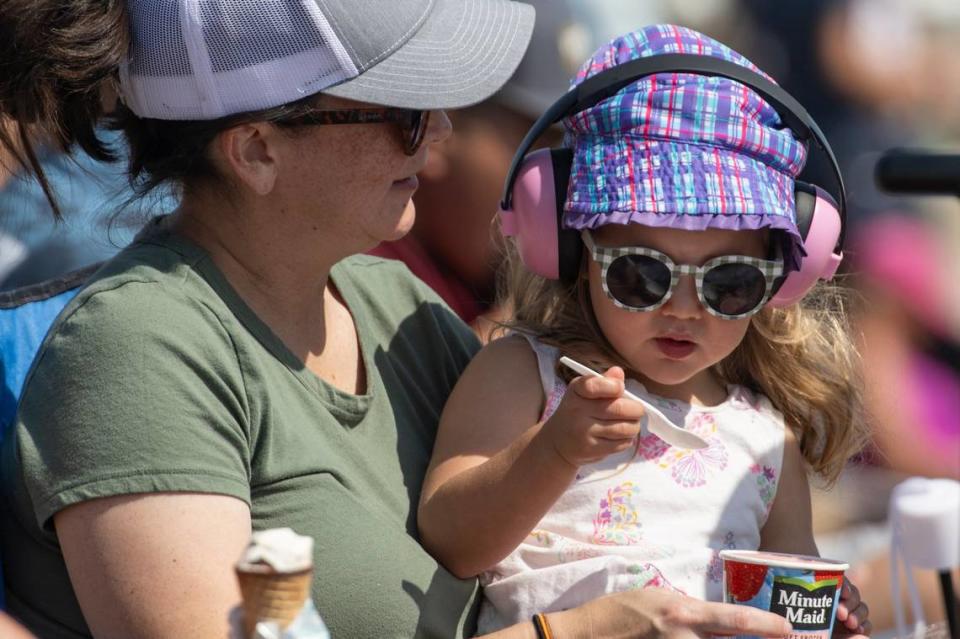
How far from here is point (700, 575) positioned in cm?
217

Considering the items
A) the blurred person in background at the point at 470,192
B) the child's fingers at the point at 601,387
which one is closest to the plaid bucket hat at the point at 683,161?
the child's fingers at the point at 601,387

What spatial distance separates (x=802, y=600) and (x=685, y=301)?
57 cm

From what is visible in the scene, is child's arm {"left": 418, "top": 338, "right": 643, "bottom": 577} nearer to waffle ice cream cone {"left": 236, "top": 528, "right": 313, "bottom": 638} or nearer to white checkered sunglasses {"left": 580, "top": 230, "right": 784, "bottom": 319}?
white checkered sunglasses {"left": 580, "top": 230, "right": 784, "bottom": 319}

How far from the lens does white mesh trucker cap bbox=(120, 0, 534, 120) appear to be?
6.15 ft

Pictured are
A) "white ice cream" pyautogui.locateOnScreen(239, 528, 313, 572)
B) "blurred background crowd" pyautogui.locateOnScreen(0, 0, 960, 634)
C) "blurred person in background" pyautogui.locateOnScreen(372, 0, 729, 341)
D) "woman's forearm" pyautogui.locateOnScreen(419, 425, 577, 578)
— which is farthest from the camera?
"blurred background crowd" pyautogui.locateOnScreen(0, 0, 960, 634)

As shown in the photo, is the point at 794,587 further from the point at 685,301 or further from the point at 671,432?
the point at 685,301

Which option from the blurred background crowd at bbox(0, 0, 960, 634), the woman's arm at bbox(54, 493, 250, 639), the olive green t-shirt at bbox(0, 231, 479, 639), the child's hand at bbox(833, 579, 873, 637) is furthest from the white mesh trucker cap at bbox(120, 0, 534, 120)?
the blurred background crowd at bbox(0, 0, 960, 634)

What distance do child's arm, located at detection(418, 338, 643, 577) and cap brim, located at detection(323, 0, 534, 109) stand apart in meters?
0.50

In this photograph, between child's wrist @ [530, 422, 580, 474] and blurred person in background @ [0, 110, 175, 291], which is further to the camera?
blurred person in background @ [0, 110, 175, 291]

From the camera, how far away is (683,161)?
2.14m

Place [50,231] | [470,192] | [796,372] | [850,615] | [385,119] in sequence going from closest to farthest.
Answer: [385,119], [850,615], [796,372], [50,231], [470,192]

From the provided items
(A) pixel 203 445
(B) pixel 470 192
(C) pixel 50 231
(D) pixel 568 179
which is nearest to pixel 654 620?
(A) pixel 203 445

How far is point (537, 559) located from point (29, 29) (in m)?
1.14

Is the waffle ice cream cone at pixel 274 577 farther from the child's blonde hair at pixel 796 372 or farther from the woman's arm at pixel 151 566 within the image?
the child's blonde hair at pixel 796 372
